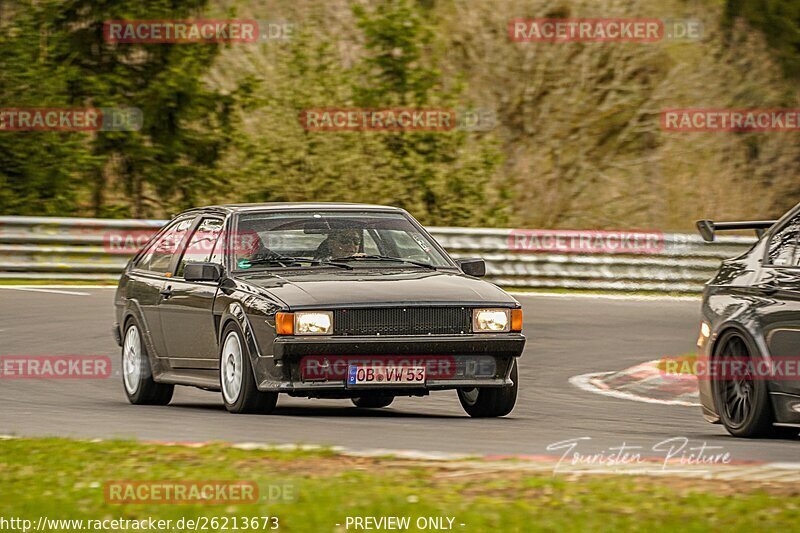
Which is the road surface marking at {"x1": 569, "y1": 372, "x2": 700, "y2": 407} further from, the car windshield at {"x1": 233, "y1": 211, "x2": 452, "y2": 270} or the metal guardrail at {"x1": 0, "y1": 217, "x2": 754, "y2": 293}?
the metal guardrail at {"x1": 0, "y1": 217, "x2": 754, "y2": 293}

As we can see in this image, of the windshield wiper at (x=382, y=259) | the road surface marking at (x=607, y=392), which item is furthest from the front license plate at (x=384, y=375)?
the road surface marking at (x=607, y=392)

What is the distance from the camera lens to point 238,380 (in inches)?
437

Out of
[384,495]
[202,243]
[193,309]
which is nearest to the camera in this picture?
[384,495]

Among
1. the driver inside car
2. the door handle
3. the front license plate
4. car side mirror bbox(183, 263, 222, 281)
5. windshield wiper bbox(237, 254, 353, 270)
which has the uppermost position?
the driver inside car

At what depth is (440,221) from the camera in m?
31.4

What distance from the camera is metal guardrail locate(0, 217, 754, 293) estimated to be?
2514cm

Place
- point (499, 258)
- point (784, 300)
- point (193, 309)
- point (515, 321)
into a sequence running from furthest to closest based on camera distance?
point (499, 258) < point (193, 309) < point (515, 321) < point (784, 300)

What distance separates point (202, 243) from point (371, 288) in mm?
1980

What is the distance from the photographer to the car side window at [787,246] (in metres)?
10.0

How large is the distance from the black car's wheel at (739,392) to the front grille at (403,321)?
66.5 inches

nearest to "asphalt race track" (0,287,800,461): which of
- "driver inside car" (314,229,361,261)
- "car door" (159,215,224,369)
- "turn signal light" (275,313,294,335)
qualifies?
"car door" (159,215,224,369)

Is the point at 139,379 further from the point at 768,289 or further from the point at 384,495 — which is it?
the point at 384,495

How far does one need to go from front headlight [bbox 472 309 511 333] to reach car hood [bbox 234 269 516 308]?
0.07 metres

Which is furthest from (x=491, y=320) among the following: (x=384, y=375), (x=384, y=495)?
(x=384, y=495)
